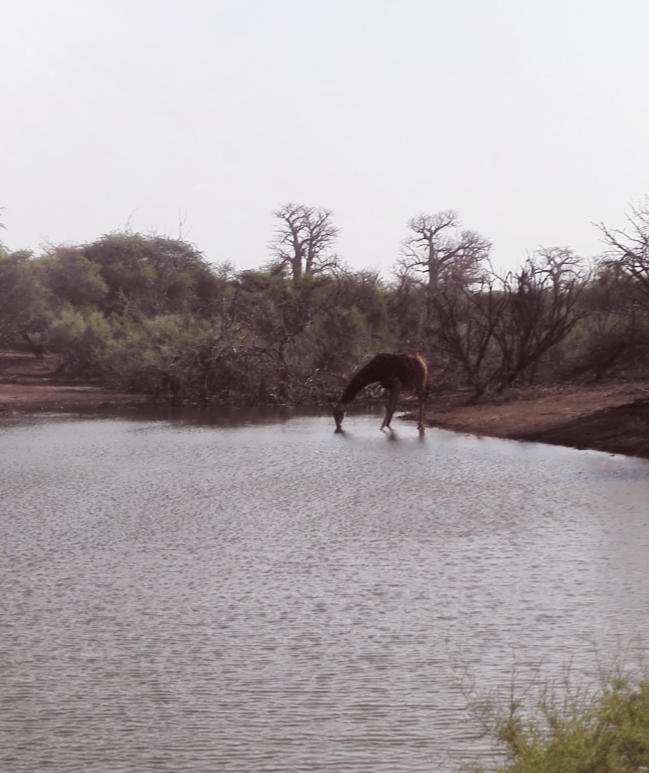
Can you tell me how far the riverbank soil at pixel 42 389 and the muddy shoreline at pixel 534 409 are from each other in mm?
24

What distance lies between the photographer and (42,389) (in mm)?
31562

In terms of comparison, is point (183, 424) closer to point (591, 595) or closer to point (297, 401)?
point (297, 401)

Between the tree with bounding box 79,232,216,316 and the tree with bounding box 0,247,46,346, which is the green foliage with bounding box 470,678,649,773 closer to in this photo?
the tree with bounding box 0,247,46,346

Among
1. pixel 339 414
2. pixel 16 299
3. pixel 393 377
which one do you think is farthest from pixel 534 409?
pixel 16 299

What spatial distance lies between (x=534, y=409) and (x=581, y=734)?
17.3 m

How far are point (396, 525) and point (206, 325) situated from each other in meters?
20.9

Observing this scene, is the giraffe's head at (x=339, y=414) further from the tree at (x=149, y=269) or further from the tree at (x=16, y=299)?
the tree at (x=149, y=269)

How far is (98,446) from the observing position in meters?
17.4

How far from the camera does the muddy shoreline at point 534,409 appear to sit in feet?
55.5

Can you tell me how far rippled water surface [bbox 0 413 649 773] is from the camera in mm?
4953

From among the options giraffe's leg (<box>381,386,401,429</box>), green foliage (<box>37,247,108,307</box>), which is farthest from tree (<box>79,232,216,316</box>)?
giraffe's leg (<box>381,386,401,429</box>)

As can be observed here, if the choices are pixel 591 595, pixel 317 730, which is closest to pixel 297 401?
pixel 591 595

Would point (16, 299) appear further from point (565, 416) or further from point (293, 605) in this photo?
point (293, 605)

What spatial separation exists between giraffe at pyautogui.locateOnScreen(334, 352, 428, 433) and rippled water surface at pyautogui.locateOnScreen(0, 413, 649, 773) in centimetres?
597
